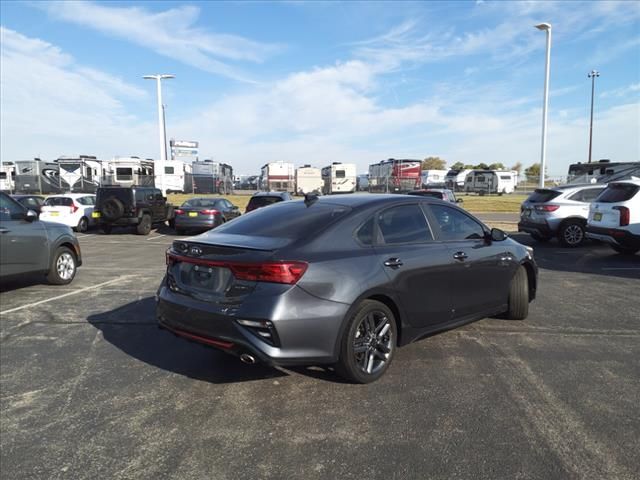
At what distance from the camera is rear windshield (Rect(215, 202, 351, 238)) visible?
13.0 feet

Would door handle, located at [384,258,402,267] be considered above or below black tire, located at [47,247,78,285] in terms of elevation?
above

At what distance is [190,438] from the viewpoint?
319cm

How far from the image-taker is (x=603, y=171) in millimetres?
26031

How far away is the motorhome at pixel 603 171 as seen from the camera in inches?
895

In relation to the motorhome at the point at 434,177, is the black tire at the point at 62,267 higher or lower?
lower

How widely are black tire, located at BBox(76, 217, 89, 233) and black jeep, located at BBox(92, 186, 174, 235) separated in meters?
1.05

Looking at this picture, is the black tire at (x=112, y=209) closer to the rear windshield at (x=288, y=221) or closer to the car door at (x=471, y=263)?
the rear windshield at (x=288, y=221)

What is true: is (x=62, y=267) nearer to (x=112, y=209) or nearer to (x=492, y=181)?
(x=112, y=209)

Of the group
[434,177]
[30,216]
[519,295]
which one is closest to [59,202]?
[30,216]

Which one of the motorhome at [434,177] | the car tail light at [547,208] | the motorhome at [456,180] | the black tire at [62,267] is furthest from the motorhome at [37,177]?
the motorhome at [434,177]

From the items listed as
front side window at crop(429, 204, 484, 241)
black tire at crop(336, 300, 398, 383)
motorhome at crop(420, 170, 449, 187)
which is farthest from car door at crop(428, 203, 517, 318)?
motorhome at crop(420, 170, 449, 187)

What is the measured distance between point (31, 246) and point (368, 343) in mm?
5951

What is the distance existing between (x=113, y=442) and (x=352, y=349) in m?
1.79

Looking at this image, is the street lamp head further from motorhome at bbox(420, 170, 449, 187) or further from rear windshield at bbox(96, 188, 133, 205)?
motorhome at bbox(420, 170, 449, 187)
